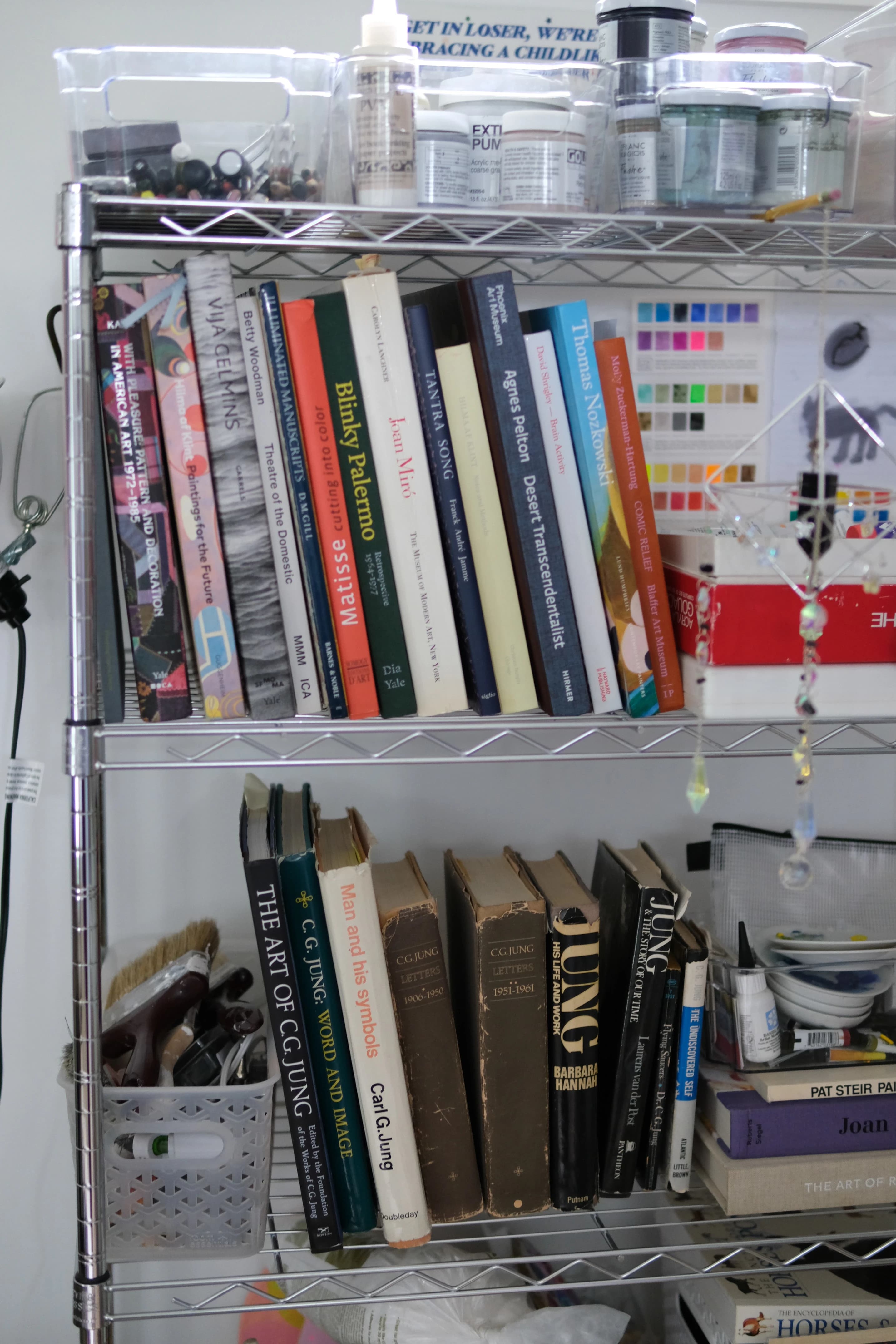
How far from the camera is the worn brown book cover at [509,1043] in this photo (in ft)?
3.07

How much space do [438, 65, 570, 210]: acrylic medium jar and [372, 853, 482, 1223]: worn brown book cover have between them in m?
0.63

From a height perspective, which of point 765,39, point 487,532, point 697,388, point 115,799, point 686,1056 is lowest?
point 686,1056

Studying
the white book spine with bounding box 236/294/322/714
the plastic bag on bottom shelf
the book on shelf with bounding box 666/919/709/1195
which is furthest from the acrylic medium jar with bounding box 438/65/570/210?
the plastic bag on bottom shelf

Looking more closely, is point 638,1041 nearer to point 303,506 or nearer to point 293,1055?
point 293,1055

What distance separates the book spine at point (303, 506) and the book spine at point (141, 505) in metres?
0.10

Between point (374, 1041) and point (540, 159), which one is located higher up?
point (540, 159)

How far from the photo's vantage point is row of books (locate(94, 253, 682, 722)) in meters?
0.86

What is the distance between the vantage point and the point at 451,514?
911 mm

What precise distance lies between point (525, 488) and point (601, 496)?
0.07m

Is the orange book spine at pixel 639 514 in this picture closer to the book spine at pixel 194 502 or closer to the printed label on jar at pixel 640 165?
the printed label on jar at pixel 640 165

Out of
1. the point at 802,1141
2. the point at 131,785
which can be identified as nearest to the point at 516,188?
the point at 131,785

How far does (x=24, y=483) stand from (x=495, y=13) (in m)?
0.71

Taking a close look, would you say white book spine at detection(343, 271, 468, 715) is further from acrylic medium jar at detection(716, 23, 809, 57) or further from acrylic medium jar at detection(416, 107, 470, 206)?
acrylic medium jar at detection(716, 23, 809, 57)

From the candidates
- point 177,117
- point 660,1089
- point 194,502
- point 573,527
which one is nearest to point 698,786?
point 573,527
